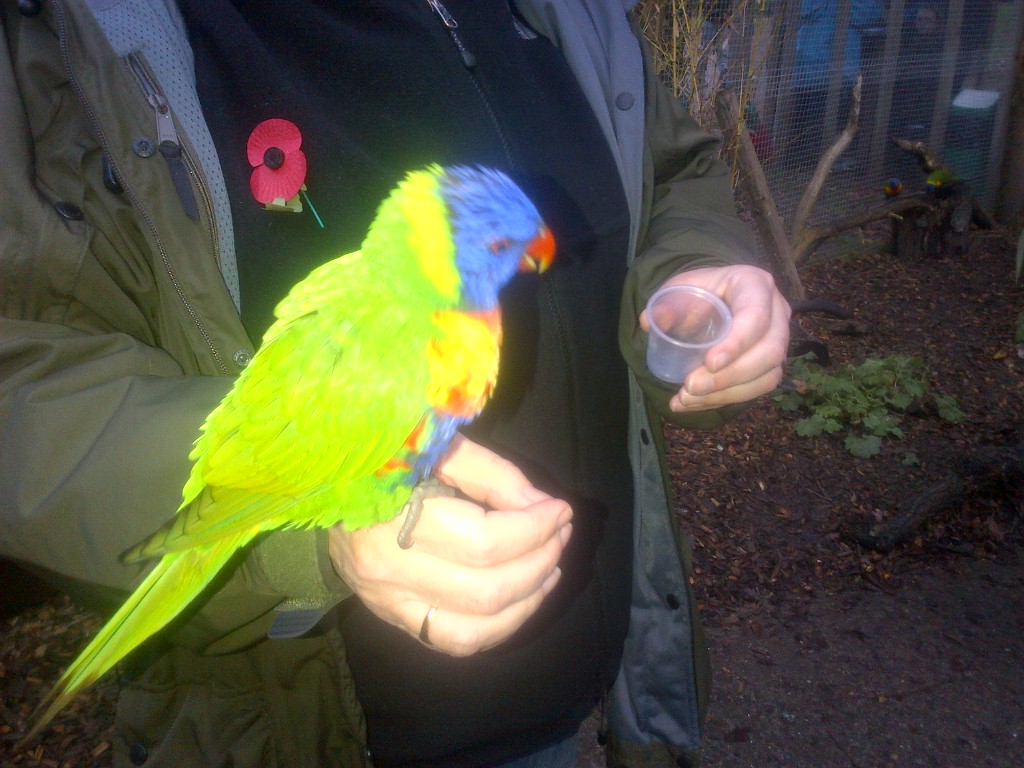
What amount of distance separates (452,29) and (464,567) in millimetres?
1191

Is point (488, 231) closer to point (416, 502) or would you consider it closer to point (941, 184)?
A: point (416, 502)

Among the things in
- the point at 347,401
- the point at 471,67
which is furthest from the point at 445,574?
the point at 471,67

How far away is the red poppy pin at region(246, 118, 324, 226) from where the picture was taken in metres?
1.29

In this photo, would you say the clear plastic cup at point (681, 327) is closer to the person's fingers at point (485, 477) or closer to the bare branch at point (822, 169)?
the person's fingers at point (485, 477)

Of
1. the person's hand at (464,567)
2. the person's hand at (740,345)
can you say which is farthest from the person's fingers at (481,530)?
the person's hand at (740,345)

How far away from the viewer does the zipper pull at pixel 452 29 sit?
144cm

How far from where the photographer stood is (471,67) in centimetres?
145

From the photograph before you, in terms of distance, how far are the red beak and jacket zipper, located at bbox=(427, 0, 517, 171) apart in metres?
0.24

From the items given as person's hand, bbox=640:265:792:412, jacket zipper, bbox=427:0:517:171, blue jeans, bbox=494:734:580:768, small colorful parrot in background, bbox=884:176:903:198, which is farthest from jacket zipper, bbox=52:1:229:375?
small colorful parrot in background, bbox=884:176:903:198

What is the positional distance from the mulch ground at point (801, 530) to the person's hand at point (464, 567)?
7.89ft

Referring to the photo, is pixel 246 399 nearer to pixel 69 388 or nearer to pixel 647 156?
pixel 69 388

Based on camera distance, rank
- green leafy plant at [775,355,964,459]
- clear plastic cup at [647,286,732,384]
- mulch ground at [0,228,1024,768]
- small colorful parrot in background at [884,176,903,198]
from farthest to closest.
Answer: small colorful parrot in background at [884,176,903,198] → green leafy plant at [775,355,964,459] → mulch ground at [0,228,1024,768] → clear plastic cup at [647,286,732,384]

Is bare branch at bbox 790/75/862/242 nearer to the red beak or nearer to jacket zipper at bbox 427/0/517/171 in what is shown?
jacket zipper at bbox 427/0/517/171

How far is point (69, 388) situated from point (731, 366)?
3.84 feet
